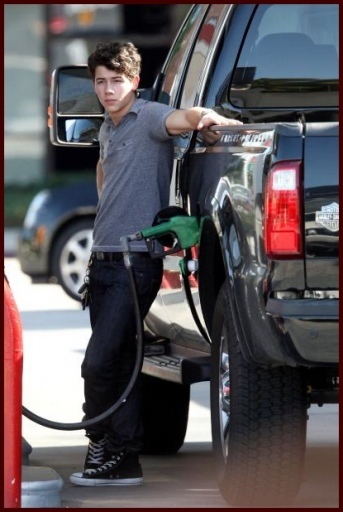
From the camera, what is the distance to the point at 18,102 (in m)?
23.8

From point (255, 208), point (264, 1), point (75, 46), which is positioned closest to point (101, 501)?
point (255, 208)

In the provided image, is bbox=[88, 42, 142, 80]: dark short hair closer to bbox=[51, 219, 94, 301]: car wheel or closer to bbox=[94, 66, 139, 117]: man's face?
bbox=[94, 66, 139, 117]: man's face

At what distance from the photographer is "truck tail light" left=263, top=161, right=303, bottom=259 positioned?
17.9 feet

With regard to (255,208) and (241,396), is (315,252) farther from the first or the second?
(241,396)

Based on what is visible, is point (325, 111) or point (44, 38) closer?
point (325, 111)

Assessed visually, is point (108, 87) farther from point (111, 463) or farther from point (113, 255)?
point (111, 463)

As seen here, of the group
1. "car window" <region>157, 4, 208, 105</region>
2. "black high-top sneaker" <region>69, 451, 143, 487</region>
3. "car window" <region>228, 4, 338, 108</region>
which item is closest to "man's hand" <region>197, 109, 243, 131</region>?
"car window" <region>228, 4, 338, 108</region>

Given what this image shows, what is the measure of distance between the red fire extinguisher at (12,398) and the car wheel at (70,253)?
30.9ft

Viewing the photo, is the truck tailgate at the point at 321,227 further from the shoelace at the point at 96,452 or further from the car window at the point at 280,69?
the shoelace at the point at 96,452

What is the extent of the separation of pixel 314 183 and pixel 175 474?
2.31 m

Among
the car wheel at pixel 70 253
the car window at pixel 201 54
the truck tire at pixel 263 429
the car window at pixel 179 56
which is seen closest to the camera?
the truck tire at pixel 263 429

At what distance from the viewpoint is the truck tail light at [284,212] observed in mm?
5457

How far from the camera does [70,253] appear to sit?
49.9ft

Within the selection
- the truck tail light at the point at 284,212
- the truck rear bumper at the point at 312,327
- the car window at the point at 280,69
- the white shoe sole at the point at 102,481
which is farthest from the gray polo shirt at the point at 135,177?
the truck rear bumper at the point at 312,327
